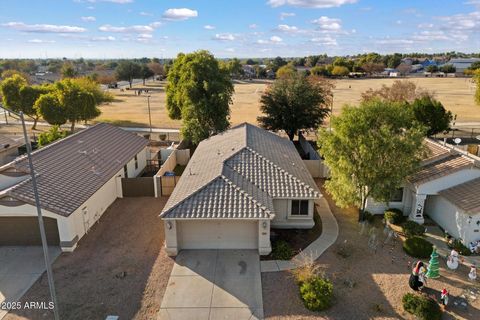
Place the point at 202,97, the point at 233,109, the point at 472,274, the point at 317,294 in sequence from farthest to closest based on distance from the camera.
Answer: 1. the point at 233,109
2. the point at 202,97
3. the point at 472,274
4. the point at 317,294

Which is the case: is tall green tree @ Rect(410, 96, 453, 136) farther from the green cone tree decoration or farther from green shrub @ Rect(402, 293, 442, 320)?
green shrub @ Rect(402, 293, 442, 320)

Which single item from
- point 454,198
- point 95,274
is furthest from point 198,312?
point 454,198

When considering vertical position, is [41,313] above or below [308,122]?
below

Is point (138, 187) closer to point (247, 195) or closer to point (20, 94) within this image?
point (247, 195)

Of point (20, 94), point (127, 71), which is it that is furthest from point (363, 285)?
point (127, 71)

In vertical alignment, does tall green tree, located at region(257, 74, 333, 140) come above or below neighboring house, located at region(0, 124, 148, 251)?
above

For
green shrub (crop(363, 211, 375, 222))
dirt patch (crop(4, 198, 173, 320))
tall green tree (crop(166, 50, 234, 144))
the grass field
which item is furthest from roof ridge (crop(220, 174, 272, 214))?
the grass field

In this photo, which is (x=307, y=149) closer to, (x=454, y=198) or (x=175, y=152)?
(x=175, y=152)
